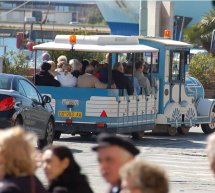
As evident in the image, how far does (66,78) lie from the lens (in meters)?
23.1

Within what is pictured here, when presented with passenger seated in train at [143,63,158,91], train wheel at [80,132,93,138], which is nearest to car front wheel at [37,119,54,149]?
train wheel at [80,132,93,138]

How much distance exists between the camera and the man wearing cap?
22.2 ft

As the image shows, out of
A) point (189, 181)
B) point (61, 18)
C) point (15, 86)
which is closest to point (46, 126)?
point (15, 86)

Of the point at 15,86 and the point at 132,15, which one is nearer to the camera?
the point at 15,86

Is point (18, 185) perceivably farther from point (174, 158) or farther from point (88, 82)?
point (88, 82)

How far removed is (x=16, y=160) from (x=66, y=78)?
52.9 ft

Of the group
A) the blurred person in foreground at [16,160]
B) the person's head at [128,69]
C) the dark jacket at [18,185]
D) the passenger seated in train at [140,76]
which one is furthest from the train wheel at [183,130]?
the blurred person in foreground at [16,160]

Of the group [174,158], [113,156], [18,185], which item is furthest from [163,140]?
[113,156]

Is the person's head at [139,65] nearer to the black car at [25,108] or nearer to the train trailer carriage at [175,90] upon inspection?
the train trailer carriage at [175,90]

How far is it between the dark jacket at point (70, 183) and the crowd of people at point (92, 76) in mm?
15154

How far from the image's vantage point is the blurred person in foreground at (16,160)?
6926mm

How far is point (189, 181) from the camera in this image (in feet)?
53.5

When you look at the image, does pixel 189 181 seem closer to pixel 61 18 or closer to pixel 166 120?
pixel 166 120

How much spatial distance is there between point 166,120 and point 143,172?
1930cm
